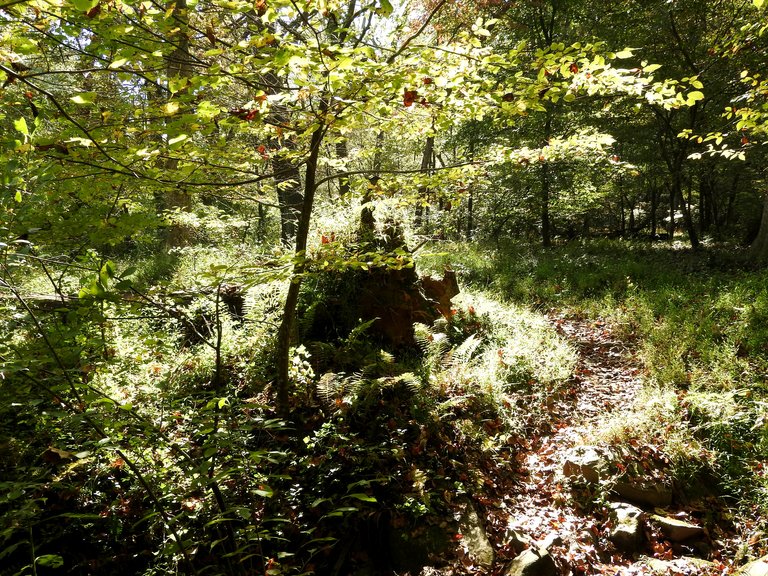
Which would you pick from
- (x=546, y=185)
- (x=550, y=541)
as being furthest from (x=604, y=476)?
(x=546, y=185)

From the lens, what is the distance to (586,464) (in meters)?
4.74

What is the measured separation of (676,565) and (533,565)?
1.42 metres

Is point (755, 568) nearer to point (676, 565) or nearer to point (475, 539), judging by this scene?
point (676, 565)

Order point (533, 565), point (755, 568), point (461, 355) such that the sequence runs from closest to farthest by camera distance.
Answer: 1. point (755, 568)
2. point (533, 565)
3. point (461, 355)

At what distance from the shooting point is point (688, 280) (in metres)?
9.85

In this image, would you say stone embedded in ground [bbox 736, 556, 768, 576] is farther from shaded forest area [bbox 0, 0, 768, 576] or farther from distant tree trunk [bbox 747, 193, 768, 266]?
distant tree trunk [bbox 747, 193, 768, 266]

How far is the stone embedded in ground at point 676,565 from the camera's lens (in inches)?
147

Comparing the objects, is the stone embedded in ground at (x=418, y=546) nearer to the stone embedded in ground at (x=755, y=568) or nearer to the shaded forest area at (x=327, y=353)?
the shaded forest area at (x=327, y=353)

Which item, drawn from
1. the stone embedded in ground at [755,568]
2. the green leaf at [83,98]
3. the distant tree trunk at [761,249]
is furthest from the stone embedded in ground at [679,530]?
the distant tree trunk at [761,249]

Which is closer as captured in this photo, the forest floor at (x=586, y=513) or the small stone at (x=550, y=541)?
the forest floor at (x=586, y=513)

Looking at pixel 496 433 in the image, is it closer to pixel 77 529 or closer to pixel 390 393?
pixel 390 393

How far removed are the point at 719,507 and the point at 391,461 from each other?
3.63 meters

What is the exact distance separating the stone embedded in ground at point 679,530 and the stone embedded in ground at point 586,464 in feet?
2.33

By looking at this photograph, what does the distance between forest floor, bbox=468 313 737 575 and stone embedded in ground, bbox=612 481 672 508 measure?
0.06 meters
